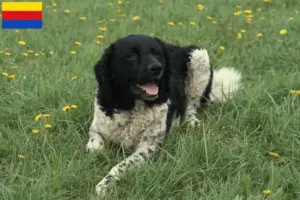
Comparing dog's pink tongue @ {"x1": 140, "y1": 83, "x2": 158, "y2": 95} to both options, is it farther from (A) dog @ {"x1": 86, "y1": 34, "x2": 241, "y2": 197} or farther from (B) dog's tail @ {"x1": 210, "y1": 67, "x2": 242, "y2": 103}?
(B) dog's tail @ {"x1": 210, "y1": 67, "x2": 242, "y2": 103}

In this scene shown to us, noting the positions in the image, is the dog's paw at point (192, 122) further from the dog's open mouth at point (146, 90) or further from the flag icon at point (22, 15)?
the flag icon at point (22, 15)

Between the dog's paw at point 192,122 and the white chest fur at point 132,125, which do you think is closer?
the white chest fur at point 132,125

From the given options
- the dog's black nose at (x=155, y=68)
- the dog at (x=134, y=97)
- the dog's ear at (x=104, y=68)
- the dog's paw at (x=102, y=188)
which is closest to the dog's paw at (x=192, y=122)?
the dog at (x=134, y=97)

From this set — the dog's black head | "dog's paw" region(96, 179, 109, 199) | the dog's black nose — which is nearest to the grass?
"dog's paw" region(96, 179, 109, 199)

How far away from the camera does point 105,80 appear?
2.96 metres

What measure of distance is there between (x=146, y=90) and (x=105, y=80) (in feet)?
1.03

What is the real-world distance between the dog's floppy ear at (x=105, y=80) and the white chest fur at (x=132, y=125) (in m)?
0.07

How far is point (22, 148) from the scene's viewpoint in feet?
8.94

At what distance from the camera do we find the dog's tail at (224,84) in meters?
3.72

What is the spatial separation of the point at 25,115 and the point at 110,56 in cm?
93

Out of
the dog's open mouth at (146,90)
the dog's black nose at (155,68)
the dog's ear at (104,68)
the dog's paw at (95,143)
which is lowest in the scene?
the dog's paw at (95,143)

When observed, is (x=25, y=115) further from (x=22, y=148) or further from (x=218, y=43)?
(x=218, y=43)

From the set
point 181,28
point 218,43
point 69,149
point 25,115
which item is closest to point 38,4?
point 181,28

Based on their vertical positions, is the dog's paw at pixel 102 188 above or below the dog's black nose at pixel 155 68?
below
